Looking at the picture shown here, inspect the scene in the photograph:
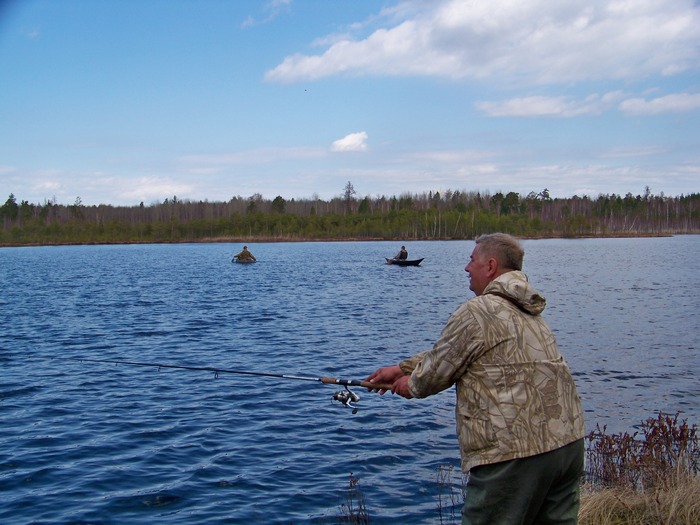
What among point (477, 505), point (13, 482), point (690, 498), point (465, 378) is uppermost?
point (465, 378)

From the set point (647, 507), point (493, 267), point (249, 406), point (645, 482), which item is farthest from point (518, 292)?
point (249, 406)

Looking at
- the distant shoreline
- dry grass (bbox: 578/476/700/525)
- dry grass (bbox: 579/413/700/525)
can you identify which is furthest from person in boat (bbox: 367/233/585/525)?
the distant shoreline

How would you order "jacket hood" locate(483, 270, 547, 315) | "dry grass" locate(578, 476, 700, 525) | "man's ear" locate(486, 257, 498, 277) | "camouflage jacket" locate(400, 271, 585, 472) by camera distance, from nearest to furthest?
"camouflage jacket" locate(400, 271, 585, 472) < "jacket hood" locate(483, 270, 547, 315) < "man's ear" locate(486, 257, 498, 277) < "dry grass" locate(578, 476, 700, 525)

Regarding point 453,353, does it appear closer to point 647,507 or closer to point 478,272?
point 478,272

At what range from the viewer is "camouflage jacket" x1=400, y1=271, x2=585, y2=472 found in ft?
12.2

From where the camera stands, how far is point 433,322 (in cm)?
2497

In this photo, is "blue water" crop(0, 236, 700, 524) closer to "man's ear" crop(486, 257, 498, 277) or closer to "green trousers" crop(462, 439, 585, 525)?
"green trousers" crop(462, 439, 585, 525)

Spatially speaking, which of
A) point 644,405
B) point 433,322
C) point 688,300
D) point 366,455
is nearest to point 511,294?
point 366,455

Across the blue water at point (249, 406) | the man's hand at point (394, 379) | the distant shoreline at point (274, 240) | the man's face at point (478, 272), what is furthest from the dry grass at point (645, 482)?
the distant shoreline at point (274, 240)

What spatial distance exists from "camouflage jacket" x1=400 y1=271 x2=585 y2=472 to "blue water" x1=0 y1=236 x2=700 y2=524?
14.8 feet

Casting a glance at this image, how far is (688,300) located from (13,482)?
31.1 meters

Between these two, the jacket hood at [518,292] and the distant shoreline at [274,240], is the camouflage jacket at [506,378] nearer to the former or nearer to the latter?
the jacket hood at [518,292]

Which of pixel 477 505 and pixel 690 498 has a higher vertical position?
pixel 477 505

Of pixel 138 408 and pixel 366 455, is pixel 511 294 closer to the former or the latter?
pixel 366 455
